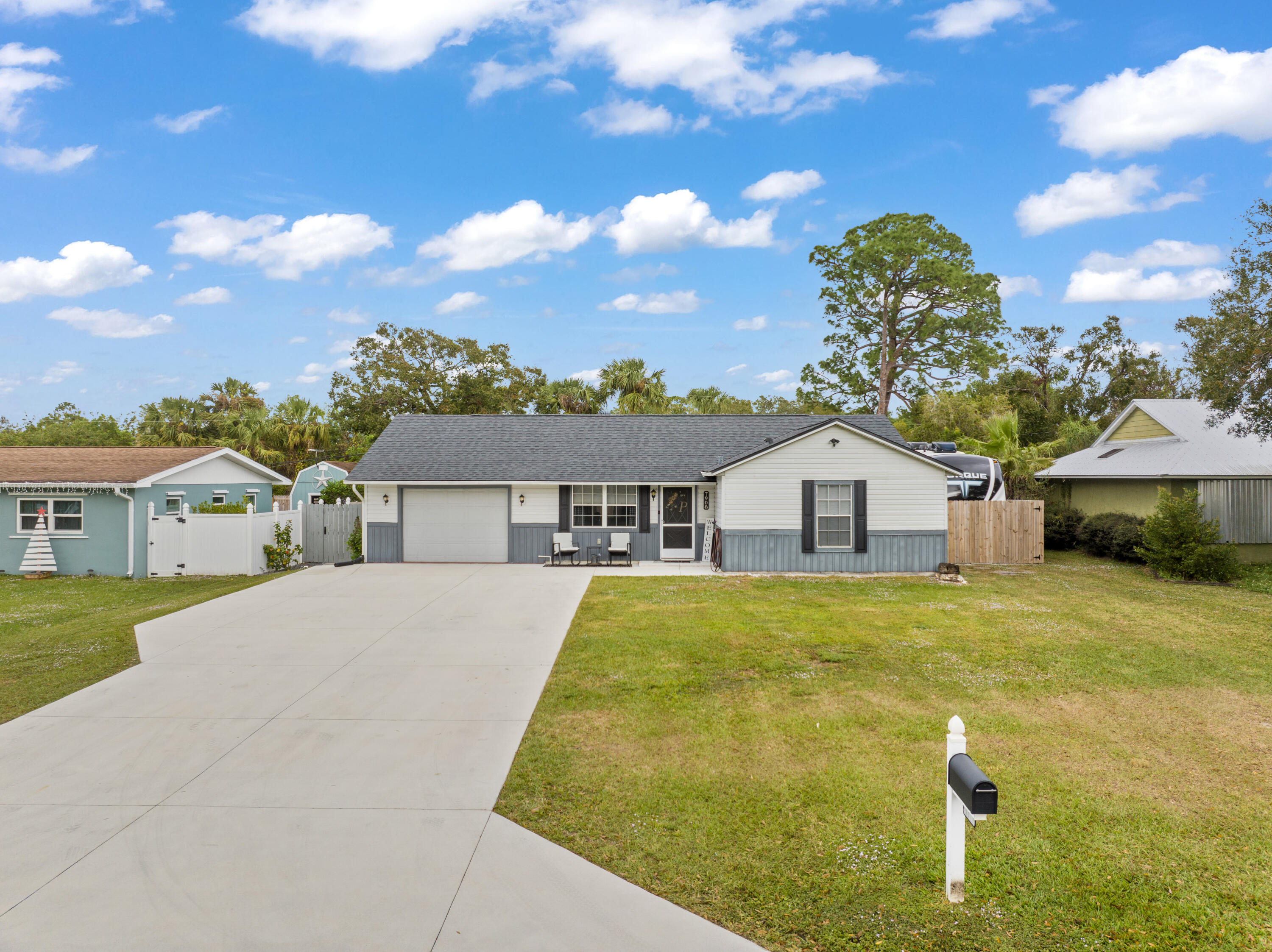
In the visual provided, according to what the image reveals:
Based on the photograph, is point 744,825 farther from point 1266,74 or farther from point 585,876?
point 1266,74

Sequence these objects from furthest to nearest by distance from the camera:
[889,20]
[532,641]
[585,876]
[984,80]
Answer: [984,80] → [889,20] → [532,641] → [585,876]

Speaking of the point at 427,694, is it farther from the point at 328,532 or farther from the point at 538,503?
the point at 328,532

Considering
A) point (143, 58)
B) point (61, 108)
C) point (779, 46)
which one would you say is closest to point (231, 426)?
point (61, 108)

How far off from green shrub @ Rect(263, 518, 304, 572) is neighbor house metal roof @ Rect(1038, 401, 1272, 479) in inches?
878

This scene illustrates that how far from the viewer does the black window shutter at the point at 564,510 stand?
18.1 meters

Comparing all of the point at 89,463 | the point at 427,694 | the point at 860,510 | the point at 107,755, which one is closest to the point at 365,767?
the point at 427,694

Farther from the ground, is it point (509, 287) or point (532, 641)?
point (509, 287)

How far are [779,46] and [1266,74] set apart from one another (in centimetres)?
1104

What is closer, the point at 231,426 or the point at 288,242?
the point at 288,242

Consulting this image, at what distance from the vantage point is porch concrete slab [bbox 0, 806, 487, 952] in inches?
132

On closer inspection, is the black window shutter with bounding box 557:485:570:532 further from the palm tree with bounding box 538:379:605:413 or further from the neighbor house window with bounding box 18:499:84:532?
the palm tree with bounding box 538:379:605:413

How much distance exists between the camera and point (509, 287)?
3644 centimetres

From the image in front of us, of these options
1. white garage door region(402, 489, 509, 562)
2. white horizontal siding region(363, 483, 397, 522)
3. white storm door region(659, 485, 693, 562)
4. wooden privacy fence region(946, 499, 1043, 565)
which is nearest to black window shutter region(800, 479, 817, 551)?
white storm door region(659, 485, 693, 562)

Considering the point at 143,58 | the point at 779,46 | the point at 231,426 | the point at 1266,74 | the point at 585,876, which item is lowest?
the point at 585,876
